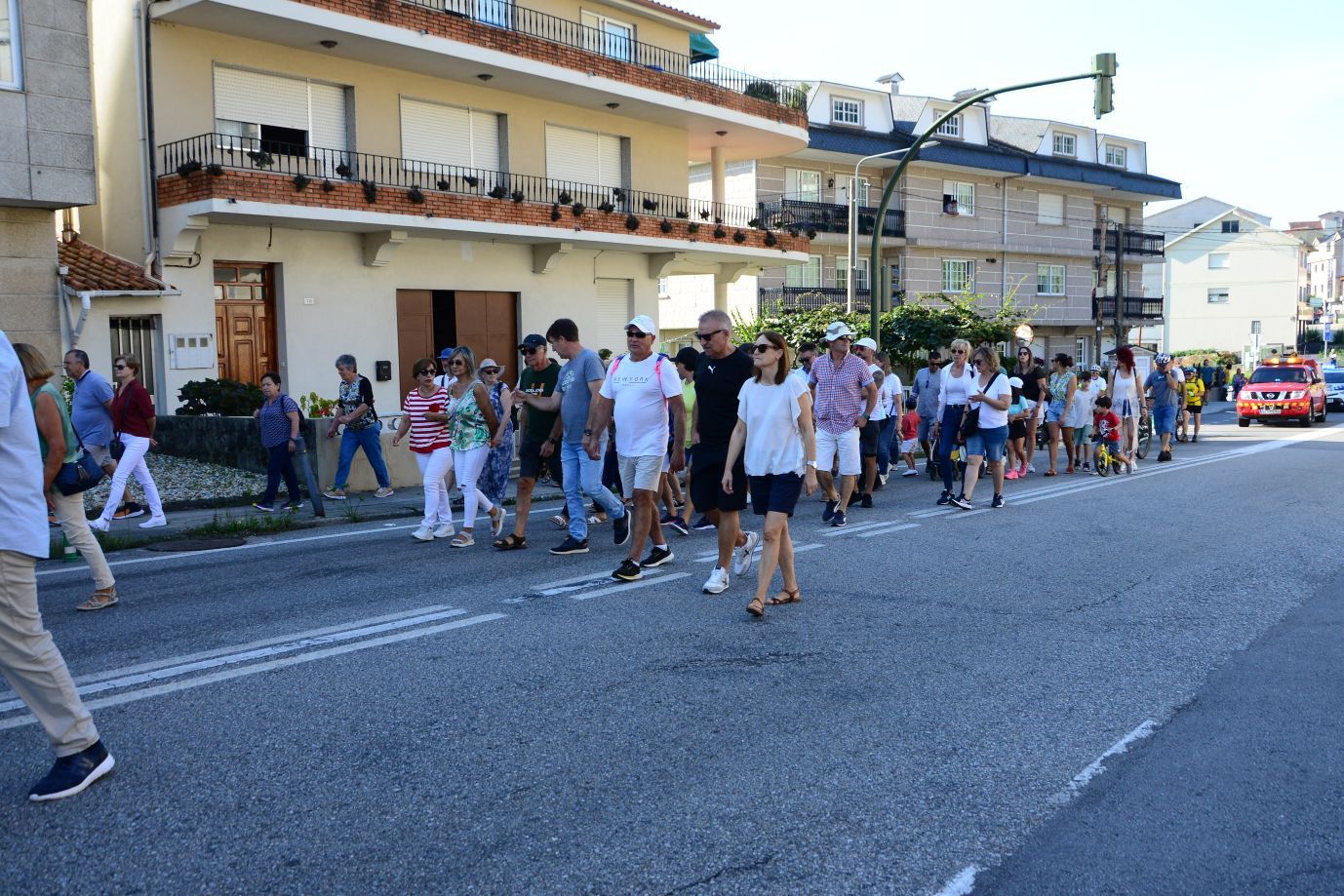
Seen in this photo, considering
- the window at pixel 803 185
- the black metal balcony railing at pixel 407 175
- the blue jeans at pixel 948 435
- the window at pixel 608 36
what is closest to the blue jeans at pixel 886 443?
the blue jeans at pixel 948 435

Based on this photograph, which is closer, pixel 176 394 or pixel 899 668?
pixel 899 668

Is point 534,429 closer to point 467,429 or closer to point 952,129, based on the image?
point 467,429

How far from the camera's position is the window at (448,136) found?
2173cm

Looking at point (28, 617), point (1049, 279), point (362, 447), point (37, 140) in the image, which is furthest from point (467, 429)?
point (1049, 279)

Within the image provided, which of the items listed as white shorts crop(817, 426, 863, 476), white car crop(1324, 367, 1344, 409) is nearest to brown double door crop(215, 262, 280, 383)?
white shorts crop(817, 426, 863, 476)

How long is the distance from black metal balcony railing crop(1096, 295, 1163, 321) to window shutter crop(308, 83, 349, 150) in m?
38.4

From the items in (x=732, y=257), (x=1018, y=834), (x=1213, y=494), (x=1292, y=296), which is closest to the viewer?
(x=1018, y=834)

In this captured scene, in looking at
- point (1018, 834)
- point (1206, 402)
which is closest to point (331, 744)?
point (1018, 834)

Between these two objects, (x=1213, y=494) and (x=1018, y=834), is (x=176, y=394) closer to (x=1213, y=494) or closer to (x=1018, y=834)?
(x=1213, y=494)

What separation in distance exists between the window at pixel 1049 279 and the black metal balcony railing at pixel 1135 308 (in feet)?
10.4

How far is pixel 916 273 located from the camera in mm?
41562

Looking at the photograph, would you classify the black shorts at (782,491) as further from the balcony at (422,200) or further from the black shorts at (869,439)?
the balcony at (422,200)

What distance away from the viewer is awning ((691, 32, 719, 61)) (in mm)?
28406

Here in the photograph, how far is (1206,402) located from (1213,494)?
34576 millimetres
